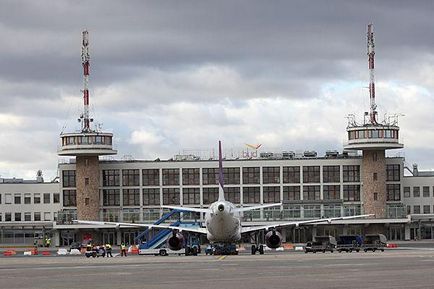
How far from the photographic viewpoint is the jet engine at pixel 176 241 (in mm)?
102688

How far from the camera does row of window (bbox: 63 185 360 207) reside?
17338 cm

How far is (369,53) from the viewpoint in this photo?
6132 inches

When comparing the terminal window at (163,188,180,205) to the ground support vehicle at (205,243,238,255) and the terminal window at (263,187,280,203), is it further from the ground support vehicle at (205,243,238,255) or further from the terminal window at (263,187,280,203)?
the ground support vehicle at (205,243,238,255)

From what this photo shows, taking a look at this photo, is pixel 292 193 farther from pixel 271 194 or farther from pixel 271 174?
pixel 271 174

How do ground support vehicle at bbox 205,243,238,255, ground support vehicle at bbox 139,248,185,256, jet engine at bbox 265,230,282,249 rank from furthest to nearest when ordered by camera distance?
ground support vehicle at bbox 139,248,185,256
jet engine at bbox 265,230,282,249
ground support vehicle at bbox 205,243,238,255

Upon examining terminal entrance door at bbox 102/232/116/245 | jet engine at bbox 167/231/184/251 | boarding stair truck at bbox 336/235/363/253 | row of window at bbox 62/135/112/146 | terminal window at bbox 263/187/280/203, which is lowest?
terminal entrance door at bbox 102/232/116/245

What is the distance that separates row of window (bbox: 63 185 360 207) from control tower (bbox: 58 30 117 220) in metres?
4.46

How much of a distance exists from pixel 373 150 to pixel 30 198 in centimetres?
6058

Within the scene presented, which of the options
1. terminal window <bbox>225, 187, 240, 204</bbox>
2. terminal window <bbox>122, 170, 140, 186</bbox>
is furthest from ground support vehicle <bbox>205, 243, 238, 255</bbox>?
terminal window <bbox>122, 170, 140, 186</bbox>

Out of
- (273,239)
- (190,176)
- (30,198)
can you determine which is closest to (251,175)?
(190,176)

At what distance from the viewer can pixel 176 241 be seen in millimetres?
102688

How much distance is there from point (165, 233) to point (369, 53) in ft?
186

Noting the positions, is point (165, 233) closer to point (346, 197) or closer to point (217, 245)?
point (217, 245)

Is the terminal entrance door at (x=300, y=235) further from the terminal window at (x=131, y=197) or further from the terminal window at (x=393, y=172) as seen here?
the terminal window at (x=131, y=197)
